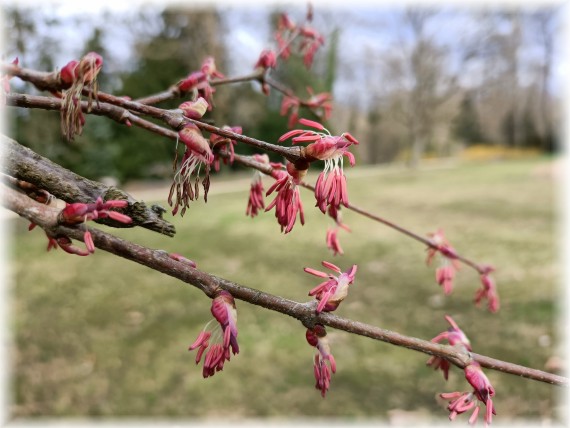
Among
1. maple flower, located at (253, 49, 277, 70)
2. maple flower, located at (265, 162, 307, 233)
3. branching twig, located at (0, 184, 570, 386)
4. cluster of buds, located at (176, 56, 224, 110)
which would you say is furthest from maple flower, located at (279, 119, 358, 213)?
maple flower, located at (253, 49, 277, 70)

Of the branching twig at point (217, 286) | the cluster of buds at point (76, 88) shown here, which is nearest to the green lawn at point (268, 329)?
the branching twig at point (217, 286)

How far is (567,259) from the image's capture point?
4719mm

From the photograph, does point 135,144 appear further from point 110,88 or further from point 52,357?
point 52,357

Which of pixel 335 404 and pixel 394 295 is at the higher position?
pixel 394 295

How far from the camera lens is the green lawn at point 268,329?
245 cm

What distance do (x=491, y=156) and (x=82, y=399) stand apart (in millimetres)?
29983

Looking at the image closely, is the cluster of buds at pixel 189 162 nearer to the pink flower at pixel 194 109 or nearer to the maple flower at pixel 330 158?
the pink flower at pixel 194 109

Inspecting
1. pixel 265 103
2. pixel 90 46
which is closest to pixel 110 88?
pixel 90 46

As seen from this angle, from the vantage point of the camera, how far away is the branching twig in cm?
66

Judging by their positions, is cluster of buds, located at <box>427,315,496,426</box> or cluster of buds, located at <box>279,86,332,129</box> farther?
cluster of buds, located at <box>279,86,332,129</box>

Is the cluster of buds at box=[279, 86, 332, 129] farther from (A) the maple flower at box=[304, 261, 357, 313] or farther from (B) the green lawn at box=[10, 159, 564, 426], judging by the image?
(B) the green lawn at box=[10, 159, 564, 426]

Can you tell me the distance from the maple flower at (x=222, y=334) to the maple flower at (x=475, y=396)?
0.35 metres

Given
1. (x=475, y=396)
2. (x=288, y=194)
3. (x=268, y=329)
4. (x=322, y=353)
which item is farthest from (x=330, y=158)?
(x=268, y=329)

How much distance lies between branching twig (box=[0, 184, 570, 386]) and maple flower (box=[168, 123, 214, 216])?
8cm
